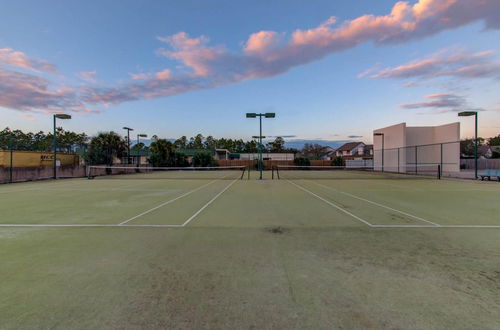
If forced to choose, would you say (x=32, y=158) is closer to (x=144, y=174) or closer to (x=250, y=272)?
(x=144, y=174)

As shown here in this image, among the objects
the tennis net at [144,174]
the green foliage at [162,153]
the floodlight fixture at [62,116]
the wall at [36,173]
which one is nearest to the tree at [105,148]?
the tennis net at [144,174]

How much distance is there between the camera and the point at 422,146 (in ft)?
106

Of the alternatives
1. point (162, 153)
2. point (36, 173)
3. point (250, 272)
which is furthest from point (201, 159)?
point (250, 272)

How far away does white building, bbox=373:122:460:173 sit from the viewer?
3141 centimetres

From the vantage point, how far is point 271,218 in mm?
7336

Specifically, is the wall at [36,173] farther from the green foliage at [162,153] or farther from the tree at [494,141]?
the tree at [494,141]

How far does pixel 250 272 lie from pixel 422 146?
3578 centimetres

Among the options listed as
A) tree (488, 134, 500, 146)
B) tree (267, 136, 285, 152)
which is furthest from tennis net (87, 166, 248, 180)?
tree (488, 134, 500, 146)

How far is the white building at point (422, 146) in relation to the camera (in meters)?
31.4

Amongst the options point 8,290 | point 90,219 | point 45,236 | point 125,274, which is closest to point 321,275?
point 125,274

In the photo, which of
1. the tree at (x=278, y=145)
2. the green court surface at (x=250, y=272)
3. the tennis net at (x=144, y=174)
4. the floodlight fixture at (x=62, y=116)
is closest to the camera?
the green court surface at (x=250, y=272)

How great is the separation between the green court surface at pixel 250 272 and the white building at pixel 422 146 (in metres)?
29.7

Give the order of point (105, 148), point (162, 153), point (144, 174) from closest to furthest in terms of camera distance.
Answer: point (105, 148) < point (144, 174) < point (162, 153)

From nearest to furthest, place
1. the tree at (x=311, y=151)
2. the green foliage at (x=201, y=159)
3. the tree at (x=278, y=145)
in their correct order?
the green foliage at (x=201, y=159)
the tree at (x=311, y=151)
the tree at (x=278, y=145)
